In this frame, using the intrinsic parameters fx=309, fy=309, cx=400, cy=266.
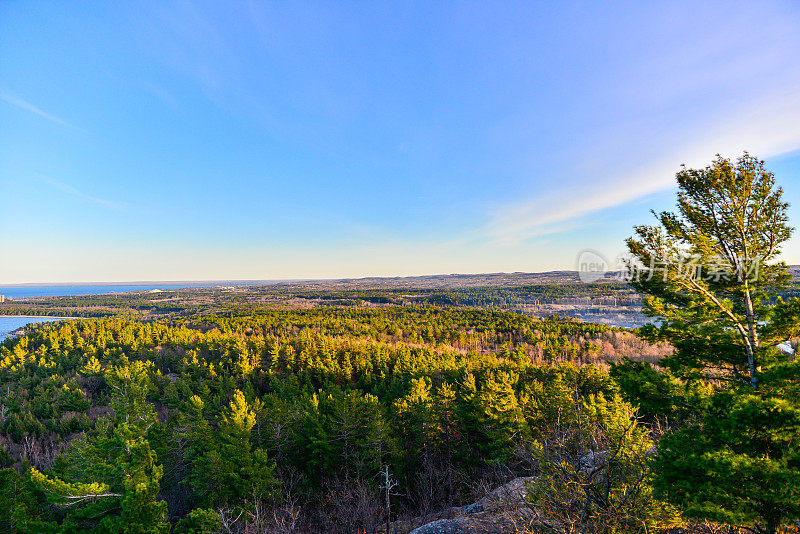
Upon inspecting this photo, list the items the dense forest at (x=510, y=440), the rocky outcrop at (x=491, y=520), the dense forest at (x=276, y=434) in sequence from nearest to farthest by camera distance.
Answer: the dense forest at (x=510, y=440) < the rocky outcrop at (x=491, y=520) < the dense forest at (x=276, y=434)

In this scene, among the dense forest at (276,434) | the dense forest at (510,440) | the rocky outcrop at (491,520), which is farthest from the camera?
the dense forest at (276,434)

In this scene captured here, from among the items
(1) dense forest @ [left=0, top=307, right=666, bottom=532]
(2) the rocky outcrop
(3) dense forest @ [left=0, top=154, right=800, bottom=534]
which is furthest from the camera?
(1) dense forest @ [left=0, top=307, right=666, bottom=532]

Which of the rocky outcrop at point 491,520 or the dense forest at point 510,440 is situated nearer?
the dense forest at point 510,440

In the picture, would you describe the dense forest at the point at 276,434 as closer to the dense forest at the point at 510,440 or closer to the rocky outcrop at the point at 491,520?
the dense forest at the point at 510,440

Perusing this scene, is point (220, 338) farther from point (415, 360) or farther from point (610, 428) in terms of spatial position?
point (610, 428)

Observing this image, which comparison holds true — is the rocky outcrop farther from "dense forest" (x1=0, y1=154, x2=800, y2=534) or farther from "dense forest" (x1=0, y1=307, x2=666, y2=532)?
"dense forest" (x1=0, y1=307, x2=666, y2=532)

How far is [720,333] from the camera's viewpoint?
28.7 feet

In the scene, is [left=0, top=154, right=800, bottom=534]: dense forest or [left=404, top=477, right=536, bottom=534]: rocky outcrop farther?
[left=404, top=477, right=536, bottom=534]: rocky outcrop

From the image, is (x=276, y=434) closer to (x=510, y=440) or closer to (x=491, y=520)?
(x=510, y=440)

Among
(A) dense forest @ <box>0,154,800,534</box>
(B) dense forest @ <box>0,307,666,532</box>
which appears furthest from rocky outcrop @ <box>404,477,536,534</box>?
(B) dense forest @ <box>0,307,666,532</box>

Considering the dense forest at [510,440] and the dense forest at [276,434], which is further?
the dense forest at [276,434]

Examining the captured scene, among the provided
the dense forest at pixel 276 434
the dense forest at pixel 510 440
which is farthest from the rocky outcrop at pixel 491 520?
the dense forest at pixel 276 434

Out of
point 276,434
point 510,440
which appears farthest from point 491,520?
point 276,434

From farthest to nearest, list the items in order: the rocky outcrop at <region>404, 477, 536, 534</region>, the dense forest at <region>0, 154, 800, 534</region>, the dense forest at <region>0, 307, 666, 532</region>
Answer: the dense forest at <region>0, 307, 666, 532</region> < the rocky outcrop at <region>404, 477, 536, 534</region> < the dense forest at <region>0, 154, 800, 534</region>
